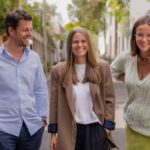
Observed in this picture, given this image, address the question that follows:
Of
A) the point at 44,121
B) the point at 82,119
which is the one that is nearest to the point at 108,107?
the point at 82,119

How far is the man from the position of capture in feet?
12.9

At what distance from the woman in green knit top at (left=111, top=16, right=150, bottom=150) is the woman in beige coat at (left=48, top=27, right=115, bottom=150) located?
47 cm

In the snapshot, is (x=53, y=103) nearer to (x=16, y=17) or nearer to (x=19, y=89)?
(x=19, y=89)

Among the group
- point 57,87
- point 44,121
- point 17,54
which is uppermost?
point 17,54

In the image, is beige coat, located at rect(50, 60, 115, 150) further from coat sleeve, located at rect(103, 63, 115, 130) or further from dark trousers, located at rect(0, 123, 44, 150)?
dark trousers, located at rect(0, 123, 44, 150)

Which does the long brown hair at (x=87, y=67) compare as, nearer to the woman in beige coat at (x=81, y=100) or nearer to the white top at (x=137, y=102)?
the woman in beige coat at (x=81, y=100)

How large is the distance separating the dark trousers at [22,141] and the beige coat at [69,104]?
196 millimetres

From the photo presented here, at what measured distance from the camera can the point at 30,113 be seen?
4.01 m

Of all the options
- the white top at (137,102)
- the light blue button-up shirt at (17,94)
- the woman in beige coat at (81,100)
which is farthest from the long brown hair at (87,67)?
the white top at (137,102)

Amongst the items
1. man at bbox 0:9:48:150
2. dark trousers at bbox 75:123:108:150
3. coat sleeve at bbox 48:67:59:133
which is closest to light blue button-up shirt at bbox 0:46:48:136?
man at bbox 0:9:48:150

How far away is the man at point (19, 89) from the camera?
3.94 m

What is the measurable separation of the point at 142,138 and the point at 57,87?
958 millimetres

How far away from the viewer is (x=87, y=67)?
4000 millimetres

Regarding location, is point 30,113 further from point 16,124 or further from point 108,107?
point 108,107
